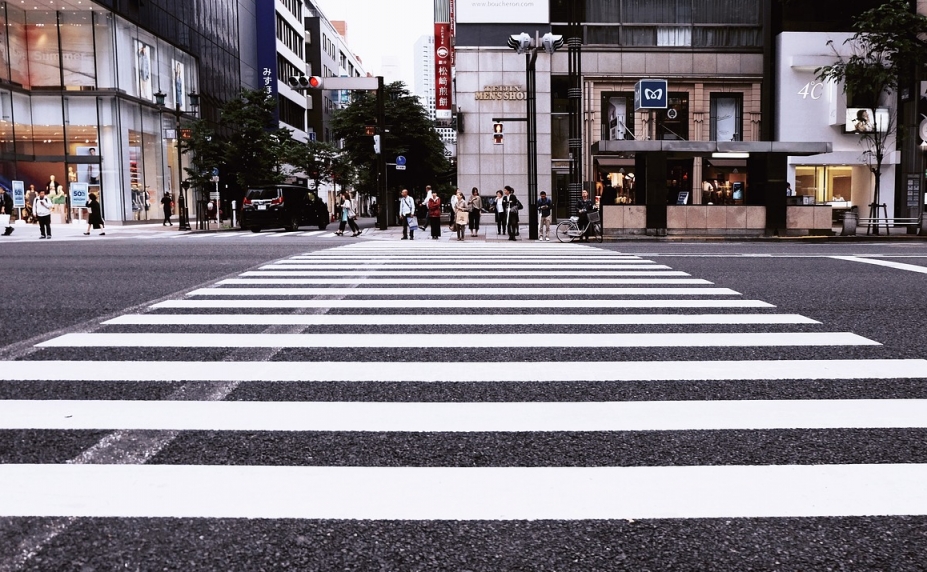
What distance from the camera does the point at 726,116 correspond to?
4050 cm

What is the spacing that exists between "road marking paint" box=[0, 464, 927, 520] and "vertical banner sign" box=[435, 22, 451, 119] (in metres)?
42.1

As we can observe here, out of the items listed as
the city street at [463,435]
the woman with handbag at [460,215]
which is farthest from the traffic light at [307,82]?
the city street at [463,435]

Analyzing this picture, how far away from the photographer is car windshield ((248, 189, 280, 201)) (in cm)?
3266

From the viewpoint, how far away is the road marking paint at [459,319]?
754cm

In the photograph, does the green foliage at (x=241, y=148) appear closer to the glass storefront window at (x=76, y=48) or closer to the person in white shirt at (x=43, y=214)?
the glass storefront window at (x=76, y=48)

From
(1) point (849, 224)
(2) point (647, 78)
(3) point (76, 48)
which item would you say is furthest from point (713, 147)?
(3) point (76, 48)

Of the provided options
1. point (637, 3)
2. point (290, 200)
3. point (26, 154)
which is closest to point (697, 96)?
point (637, 3)

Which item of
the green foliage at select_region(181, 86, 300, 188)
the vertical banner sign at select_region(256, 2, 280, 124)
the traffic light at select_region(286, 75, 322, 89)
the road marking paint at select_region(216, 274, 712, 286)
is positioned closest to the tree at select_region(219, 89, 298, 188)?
the green foliage at select_region(181, 86, 300, 188)

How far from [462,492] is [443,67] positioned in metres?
43.1

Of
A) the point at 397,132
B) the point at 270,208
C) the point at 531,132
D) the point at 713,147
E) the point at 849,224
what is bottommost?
the point at 849,224

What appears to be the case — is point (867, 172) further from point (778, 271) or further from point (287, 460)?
point (287, 460)

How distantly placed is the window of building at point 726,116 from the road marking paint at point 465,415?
38.4 m

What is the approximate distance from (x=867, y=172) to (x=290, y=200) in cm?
2715

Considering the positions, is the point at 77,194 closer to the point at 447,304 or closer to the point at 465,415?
the point at 447,304
